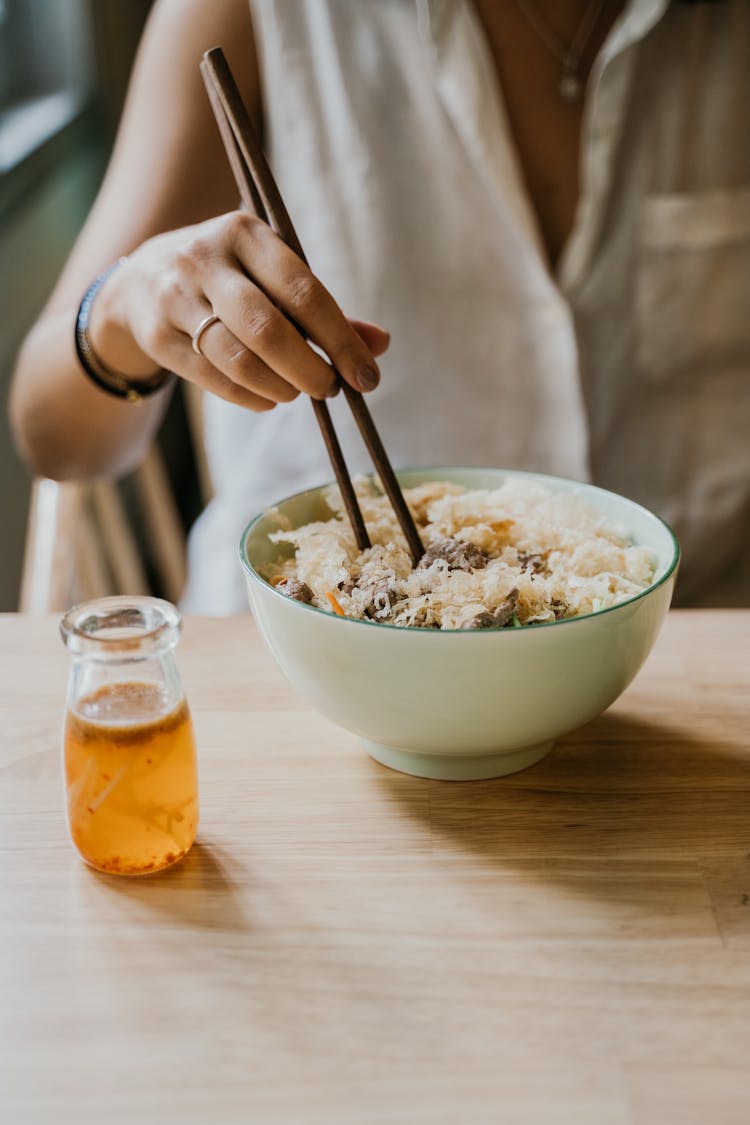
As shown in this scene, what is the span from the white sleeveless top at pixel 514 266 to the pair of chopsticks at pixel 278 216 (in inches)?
23.9

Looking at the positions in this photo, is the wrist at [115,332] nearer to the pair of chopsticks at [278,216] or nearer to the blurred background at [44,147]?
the pair of chopsticks at [278,216]

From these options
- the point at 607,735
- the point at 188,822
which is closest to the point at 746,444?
the point at 607,735

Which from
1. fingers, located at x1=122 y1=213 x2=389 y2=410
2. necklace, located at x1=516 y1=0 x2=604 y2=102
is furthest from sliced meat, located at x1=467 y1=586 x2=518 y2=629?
necklace, located at x1=516 y1=0 x2=604 y2=102

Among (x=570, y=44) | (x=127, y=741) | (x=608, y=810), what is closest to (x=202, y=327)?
(x=127, y=741)

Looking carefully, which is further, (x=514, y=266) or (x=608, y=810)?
(x=514, y=266)

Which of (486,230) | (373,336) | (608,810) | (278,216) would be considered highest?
(278,216)

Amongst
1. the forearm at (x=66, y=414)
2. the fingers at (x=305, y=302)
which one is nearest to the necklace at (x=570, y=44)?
the forearm at (x=66, y=414)

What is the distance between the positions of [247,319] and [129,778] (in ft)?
1.14

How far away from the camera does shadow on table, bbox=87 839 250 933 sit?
0.62 m

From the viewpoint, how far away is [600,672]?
68cm

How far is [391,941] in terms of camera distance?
607 mm

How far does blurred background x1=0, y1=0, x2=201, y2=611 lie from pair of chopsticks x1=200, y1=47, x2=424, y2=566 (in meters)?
1.26

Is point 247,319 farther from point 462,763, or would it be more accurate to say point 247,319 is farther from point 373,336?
point 462,763

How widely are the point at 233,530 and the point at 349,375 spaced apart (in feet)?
2.35
